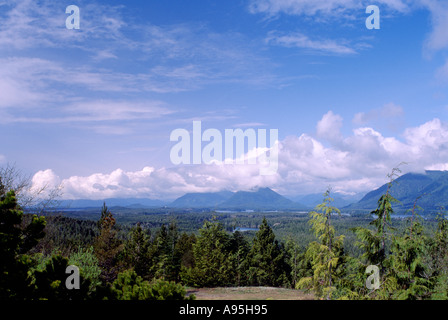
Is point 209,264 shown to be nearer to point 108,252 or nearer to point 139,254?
point 139,254

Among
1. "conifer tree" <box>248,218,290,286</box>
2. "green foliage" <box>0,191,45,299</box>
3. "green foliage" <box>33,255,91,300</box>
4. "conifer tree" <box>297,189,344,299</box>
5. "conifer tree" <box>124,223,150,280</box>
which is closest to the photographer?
"green foliage" <box>0,191,45,299</box>

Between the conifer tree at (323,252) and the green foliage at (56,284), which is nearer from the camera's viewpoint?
the green foliage at (56,284)

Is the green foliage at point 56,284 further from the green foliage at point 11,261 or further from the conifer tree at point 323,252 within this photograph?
the conifer tree at point 323,252

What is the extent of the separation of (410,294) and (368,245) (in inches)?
94.7

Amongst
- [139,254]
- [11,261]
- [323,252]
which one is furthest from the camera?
[139,254]

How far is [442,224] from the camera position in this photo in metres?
29.7

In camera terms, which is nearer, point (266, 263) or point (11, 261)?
point (11, 261)

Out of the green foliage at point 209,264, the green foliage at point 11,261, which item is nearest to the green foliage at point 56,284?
the green foliage at point 11,261

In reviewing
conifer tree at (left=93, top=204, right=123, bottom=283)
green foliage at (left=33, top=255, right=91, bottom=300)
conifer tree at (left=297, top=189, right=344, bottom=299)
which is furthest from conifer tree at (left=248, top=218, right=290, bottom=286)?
green foliage at (left=33, top=255, right=91, bottom=300)

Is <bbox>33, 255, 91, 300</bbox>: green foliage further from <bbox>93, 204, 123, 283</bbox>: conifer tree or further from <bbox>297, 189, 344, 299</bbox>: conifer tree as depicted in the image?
<bbox>93, 204, 123, 283</bbox>: conifer tree

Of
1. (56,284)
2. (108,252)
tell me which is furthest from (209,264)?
(56,284)

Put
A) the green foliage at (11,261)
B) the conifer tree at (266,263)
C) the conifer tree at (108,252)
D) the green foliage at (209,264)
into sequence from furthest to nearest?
1. the conifer tree at (266,263)
2. the green foliage at (209,264)
3. the conifer tree at (108,252)
4. the green foliage at (11,261)
